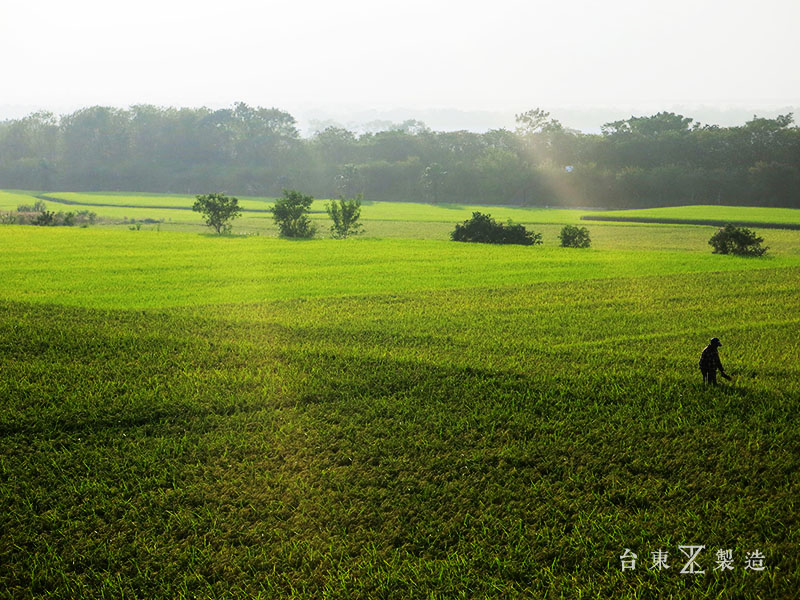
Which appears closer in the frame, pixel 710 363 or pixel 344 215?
pixel 710 363

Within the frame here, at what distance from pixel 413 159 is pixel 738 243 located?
5817cm

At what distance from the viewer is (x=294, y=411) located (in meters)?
8.64

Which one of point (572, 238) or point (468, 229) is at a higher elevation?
point (468, 229)

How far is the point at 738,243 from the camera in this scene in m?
27.4

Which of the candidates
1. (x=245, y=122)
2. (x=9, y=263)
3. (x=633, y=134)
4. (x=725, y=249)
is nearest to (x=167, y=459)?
(x=9, y=263)

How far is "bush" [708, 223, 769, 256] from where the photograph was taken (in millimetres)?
27266

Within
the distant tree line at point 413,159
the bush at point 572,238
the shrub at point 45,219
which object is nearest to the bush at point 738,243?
the bush at point 572,238

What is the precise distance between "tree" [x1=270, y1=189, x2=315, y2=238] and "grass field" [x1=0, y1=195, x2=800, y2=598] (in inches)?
764

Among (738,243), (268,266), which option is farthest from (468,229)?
(268,266)

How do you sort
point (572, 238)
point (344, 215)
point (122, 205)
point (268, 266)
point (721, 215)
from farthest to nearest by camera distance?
point (122, 205) < point (721, 215) < point (344, 215) < point (572, 238) < point (268, 266)

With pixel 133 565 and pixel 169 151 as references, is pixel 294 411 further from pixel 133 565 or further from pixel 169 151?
pixel 169 151

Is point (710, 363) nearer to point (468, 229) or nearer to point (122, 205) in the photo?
point (468, 229)

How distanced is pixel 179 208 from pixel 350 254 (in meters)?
39.6

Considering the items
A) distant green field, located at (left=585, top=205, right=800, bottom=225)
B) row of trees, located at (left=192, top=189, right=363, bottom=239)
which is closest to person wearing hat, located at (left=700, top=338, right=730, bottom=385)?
row of trees, located at (left=192, top=189, right=363, bottom=239)
